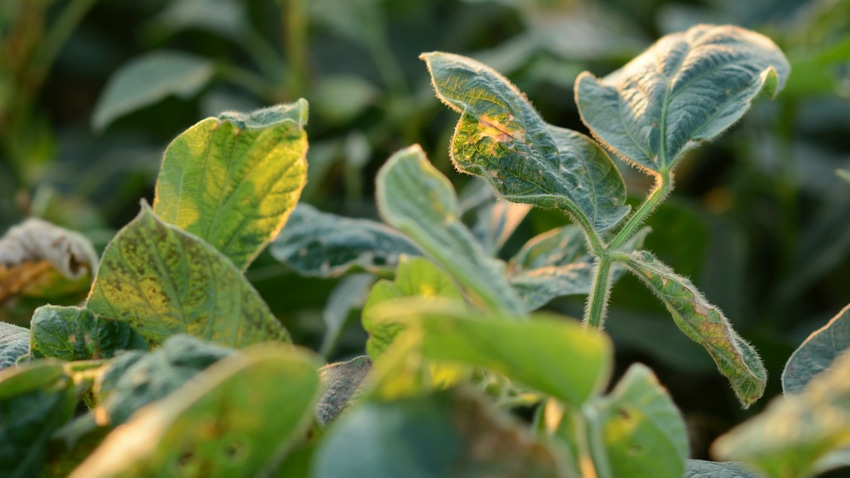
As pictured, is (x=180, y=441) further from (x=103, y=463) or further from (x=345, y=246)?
(x=345, y=246)

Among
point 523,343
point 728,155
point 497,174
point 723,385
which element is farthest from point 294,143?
point 728,155

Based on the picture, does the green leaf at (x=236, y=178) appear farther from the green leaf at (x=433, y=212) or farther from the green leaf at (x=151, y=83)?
the green leaf at (x=151, y=83)

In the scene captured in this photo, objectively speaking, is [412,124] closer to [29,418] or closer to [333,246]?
[333,246]

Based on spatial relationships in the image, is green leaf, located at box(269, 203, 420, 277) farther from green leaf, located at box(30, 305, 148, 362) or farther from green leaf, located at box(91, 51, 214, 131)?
green leaf, located at box(91, 51, 214, 131)

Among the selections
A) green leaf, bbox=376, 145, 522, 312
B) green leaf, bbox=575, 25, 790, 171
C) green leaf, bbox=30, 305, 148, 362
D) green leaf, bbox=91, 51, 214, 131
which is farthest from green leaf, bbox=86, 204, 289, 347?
green leaf, bbox=91, 51, 214, 131

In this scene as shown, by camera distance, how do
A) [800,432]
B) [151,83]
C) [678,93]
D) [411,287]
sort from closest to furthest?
[800,432] < [411,287] < [678,93] < [151,83]

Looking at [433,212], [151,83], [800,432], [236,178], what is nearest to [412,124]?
[151,83]
